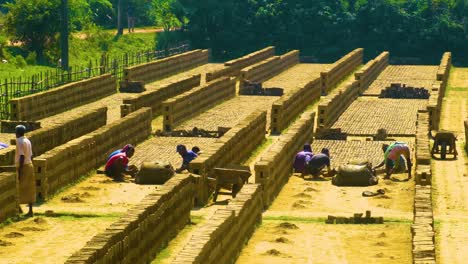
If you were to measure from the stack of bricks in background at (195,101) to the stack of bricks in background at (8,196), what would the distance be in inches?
586

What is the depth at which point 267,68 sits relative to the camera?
63.5m

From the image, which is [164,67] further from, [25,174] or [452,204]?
[25,174]

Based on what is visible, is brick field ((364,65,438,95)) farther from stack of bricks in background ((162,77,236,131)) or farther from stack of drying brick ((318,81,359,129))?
stack of bricks in background ((162,77,236,131))

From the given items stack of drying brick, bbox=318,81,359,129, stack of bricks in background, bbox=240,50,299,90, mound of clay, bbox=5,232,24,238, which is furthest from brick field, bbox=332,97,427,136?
mound of clay, bbox=5,232,24,238

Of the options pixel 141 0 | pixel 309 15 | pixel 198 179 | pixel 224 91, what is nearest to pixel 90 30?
pixel 309 15

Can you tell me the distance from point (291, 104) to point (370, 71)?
15.9 metres

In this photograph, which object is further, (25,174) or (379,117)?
(379,117)

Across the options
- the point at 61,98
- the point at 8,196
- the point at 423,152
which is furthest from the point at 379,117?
the point at 8,196

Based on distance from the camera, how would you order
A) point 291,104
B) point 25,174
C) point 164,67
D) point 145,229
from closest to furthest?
point 145,229 < point 25,174 < point 291,104 < point 164,67

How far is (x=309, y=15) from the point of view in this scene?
8031 cm

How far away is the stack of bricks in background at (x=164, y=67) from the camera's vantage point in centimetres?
5888

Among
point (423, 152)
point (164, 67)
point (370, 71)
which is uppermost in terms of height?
point (423, 152)

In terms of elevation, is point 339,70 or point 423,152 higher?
point 423,152

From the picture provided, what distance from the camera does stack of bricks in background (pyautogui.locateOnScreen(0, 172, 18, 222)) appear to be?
26.9 m
